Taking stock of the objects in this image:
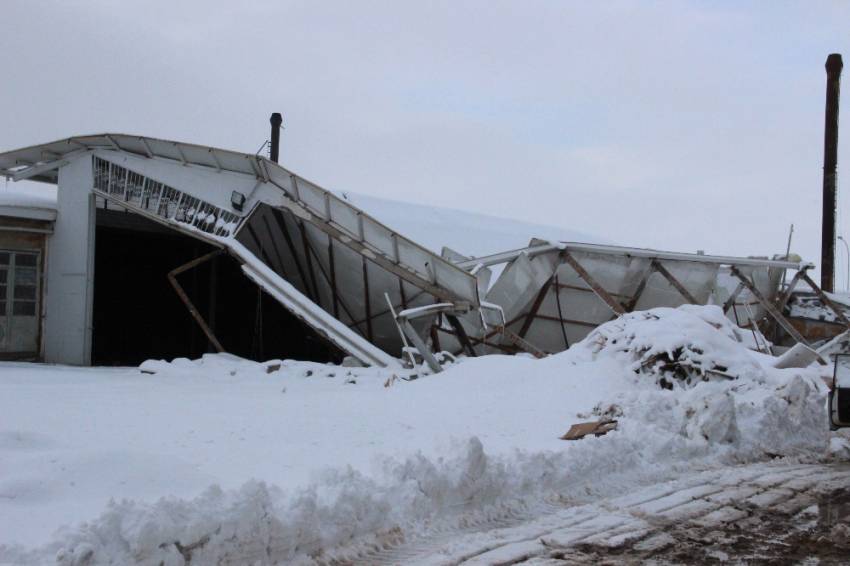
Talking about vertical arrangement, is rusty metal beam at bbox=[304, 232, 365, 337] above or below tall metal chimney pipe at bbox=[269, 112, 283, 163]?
below

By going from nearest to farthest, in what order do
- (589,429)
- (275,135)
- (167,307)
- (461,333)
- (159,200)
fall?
(589,429), (461,333), (159,200), (167,307), (275,135)

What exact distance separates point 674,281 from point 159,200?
10.9 meters

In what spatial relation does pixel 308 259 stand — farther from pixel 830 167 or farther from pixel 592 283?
pixel 830 167

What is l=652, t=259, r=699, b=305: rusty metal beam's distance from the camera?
17.8 m

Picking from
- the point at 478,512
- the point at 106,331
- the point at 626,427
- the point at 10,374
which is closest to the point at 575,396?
the point at 626,427

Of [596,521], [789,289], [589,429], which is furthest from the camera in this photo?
[789,289]

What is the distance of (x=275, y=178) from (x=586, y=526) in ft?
37.6

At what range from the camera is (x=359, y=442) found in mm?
7441

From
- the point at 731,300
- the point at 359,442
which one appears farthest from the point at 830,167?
the point at 359,442

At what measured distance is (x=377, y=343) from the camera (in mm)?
17234

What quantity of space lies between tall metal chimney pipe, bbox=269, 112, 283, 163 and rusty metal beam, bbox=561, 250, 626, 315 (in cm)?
1974

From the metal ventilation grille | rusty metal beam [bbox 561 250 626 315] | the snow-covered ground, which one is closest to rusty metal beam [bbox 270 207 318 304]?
the metal ventilation grille

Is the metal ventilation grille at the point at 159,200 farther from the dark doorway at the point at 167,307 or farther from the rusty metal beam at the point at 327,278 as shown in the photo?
the dark doorway at the point at 167,307

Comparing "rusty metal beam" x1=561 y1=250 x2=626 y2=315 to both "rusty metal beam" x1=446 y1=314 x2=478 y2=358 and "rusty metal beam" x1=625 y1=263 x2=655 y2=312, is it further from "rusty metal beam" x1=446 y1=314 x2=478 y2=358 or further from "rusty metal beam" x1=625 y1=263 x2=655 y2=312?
"rusty metal beam" x1=446 y1=314 x2=478 y2=358
